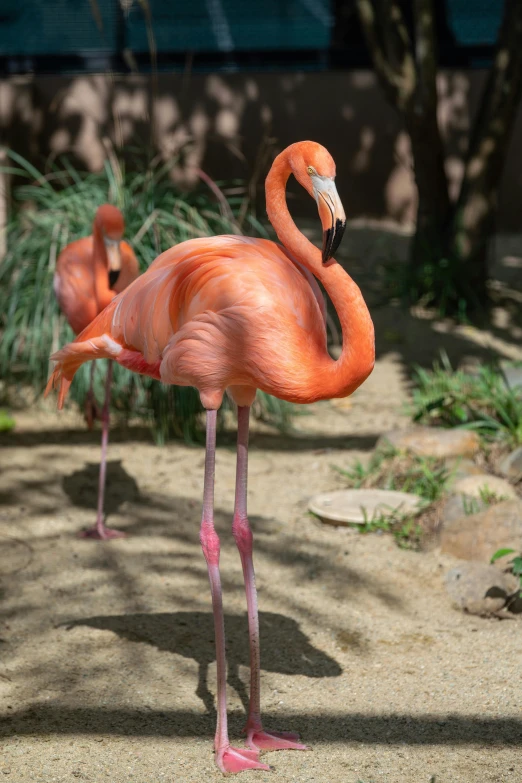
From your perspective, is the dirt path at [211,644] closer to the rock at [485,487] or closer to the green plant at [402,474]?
the green plant at [402,474]

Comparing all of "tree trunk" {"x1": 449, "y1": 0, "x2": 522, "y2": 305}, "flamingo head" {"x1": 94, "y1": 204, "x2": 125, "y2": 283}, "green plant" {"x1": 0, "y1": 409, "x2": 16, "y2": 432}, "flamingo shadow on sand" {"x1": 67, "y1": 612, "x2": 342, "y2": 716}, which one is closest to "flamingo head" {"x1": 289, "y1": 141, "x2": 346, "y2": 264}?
"flamingo shadow on sand" {"x1": 67, "y1": 612, "x2": 342, "y2": 716}

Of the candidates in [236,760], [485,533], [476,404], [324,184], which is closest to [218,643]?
[236,760]

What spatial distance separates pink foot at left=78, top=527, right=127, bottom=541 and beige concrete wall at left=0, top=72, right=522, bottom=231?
5536mm

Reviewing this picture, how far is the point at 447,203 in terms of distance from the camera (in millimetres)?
7969

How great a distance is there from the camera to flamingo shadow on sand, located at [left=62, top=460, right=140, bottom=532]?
507 centimetres

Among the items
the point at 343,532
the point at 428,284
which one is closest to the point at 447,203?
the point at 428,284

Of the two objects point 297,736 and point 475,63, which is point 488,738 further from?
point 475,63

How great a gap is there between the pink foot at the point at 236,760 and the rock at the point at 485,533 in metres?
1.71

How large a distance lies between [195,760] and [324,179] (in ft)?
5.78

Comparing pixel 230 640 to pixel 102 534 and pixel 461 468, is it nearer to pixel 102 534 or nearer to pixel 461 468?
pixel 102 534

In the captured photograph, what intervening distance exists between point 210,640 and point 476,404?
100 inches

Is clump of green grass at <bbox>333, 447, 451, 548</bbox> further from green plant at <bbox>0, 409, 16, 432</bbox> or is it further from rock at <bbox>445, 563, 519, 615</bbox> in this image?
green plant at <bbox>0, 409, 16, 432</bbox>

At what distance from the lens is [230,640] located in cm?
370

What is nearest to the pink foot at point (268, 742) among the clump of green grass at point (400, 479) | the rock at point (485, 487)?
the clump of green grass at point (400, 479)
